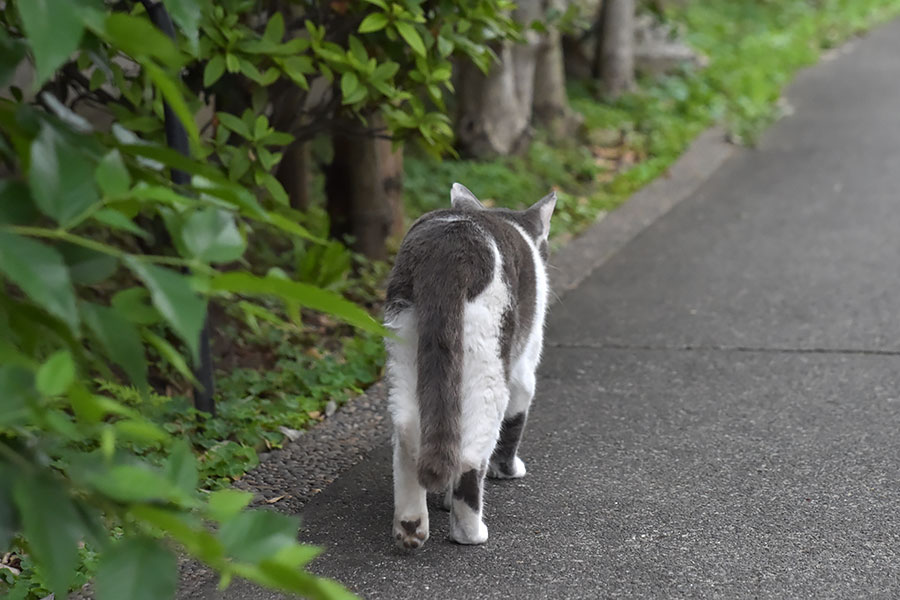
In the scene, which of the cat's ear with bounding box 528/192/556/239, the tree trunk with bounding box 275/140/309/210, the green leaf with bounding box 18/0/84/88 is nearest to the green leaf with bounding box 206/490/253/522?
the green leaf with bounding box 18/0/84/88

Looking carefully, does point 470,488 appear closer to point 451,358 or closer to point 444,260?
point 451,358

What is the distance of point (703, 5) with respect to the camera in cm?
1240

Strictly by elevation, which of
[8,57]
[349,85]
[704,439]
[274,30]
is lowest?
[704,439]

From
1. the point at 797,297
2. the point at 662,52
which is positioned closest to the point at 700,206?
the point at 797,297

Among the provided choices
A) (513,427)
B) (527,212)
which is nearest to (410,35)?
(527,212)

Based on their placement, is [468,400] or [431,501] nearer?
[468,400]

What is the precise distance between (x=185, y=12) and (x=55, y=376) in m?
0.70

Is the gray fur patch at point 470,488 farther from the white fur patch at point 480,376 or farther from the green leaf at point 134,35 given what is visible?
the green leaf at point 134,35

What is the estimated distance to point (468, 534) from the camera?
128 inches

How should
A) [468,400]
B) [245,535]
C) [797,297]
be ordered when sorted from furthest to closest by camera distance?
[797,297], [468,400], [245,535]

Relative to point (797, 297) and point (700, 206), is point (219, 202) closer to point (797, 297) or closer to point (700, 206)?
point (797, 297)

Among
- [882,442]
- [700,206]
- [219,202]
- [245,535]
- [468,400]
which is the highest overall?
[219,202]

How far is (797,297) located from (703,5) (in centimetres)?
767

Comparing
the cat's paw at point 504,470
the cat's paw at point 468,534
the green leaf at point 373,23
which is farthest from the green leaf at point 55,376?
the green leaf at point 373,23
